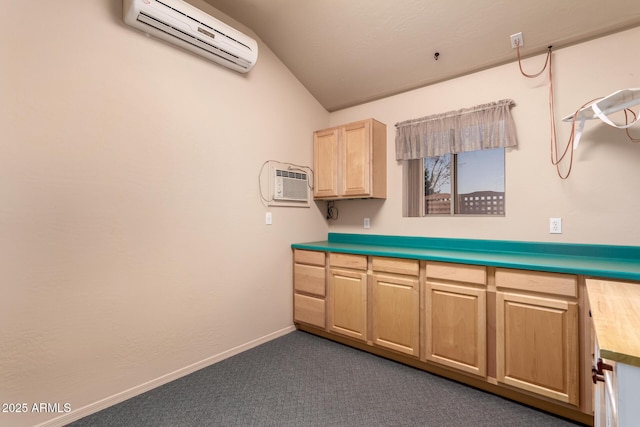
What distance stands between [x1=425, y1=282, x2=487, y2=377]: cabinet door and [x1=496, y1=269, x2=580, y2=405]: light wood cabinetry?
11cm

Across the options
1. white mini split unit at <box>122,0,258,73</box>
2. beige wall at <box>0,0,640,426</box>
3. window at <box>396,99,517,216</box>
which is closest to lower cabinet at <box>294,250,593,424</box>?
beige wall at <box>0,0,640,426</box>

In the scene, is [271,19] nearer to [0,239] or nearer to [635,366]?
[0,239]

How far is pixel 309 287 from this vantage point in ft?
10.2

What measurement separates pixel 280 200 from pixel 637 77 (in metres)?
2.94

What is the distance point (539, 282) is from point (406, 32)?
2.18 meters

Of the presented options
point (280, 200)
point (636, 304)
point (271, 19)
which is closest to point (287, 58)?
point (271, 19)

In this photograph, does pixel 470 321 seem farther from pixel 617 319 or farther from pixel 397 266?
pixel 617 319

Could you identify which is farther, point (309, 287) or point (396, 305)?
point (309, 287)

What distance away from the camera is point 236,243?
2727 mm

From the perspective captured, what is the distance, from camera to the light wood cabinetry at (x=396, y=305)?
94.4 inches

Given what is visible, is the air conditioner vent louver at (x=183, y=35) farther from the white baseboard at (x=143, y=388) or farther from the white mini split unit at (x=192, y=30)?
the white baseboard at (x=143, y=388)

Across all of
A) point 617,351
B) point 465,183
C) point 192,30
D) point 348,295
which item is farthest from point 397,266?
point 192,30

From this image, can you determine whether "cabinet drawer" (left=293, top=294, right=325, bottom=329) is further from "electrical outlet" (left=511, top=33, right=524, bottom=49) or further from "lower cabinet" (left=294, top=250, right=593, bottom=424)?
"electrical outlet" (left=511, top=33, right=524, bottom=49)

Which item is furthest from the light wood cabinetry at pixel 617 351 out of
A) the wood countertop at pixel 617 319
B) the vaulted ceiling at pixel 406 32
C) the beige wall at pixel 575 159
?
the vaulted ceiling at pixel 406 32
